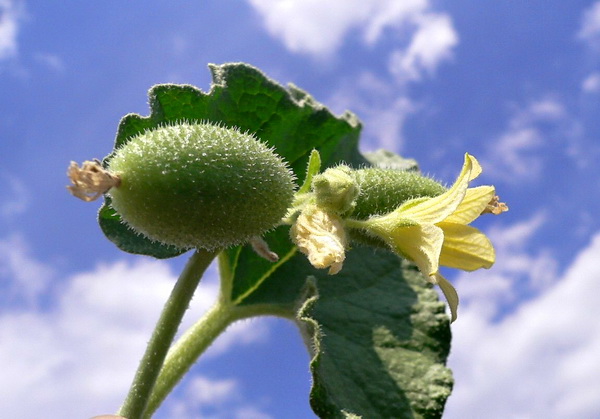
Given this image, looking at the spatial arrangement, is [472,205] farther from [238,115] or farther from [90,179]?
[90,179]

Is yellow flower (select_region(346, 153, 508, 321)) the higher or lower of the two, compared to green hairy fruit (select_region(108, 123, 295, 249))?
higher

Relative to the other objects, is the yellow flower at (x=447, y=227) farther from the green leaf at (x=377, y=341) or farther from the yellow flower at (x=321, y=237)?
the green leaf at (x=377, y=341)

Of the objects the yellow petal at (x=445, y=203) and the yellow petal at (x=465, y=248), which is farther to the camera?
the yellow petal at (x=465, y=248)

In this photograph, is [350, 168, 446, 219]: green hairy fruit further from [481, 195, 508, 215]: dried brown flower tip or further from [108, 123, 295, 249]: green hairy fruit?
[108, 123, 295, 249]: green hairy fruit

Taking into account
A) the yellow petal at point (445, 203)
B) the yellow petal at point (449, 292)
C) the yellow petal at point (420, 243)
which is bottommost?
the yellow petal at point (449, 292)

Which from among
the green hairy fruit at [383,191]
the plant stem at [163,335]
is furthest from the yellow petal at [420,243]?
the plant stem at [163,335]

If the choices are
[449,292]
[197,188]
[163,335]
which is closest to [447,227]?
[449,292]

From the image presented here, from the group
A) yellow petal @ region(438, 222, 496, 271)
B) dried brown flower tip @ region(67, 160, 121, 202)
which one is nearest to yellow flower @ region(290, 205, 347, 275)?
yellow petal @ region(438, 222, 496, 271)
